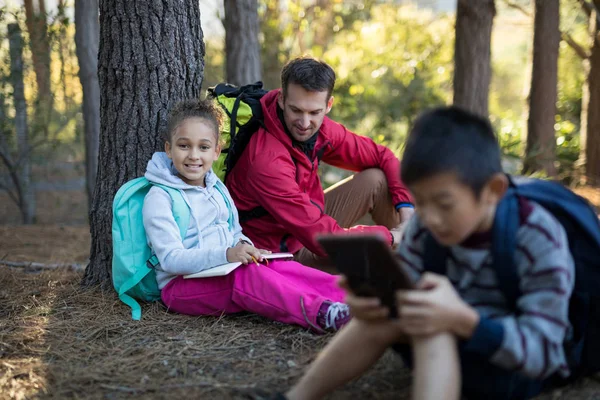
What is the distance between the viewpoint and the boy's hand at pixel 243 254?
3.33 metres

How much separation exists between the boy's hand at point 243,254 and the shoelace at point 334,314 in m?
0.49

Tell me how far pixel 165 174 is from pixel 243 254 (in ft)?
2.16

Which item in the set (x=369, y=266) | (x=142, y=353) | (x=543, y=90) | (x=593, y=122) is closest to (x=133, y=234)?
(x=142, y=353)

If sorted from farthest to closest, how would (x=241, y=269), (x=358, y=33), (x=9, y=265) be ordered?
(x=358, y=33)
(x=9, y=265)
(x=241, y=269)

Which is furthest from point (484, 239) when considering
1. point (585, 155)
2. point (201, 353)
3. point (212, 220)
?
point (585, 155)

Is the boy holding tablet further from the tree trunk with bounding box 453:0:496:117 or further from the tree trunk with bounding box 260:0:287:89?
the tree trunk with bounding box 260:0:287:89

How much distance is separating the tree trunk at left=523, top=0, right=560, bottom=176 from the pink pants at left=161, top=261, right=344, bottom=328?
586cm

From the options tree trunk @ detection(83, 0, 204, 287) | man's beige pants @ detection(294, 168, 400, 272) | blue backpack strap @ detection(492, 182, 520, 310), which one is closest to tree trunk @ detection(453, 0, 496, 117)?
man's beige pants @ detection(294, 168, 400, 272)

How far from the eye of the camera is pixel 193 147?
138 inches

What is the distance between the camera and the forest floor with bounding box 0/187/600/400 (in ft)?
8.65

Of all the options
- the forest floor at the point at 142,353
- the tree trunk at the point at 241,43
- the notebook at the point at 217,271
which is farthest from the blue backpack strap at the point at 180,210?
the tree trunk at the point at 241,43

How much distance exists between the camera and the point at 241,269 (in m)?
3.41

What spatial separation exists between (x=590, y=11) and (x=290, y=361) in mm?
8578

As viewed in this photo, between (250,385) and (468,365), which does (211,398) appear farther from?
(468,365)
